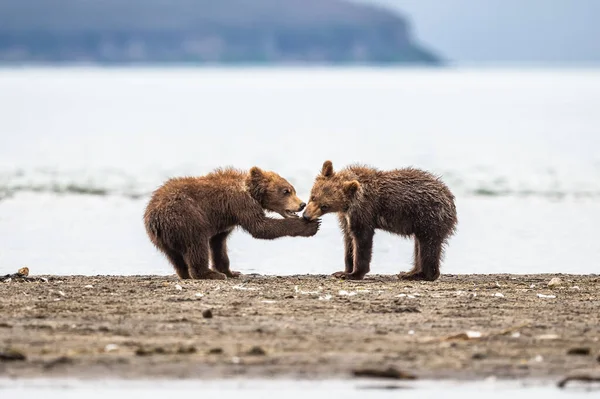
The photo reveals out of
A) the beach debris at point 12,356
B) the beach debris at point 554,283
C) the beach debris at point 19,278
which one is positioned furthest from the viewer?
the beach debris at point 19,278

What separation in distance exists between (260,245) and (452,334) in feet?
24.2

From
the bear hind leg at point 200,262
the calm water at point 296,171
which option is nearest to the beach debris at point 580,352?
the bear hind leg at point 200,262

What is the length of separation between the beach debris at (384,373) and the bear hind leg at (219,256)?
4.74m

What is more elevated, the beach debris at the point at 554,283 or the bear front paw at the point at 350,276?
the bear front paw at the point at 350,276

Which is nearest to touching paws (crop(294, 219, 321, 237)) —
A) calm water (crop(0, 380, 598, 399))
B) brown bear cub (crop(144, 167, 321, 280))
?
brown bear cub (crop(144, 167, 321, 280))

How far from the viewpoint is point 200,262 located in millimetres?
11969

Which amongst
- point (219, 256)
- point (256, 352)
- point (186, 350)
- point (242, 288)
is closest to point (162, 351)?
point (186, 350)

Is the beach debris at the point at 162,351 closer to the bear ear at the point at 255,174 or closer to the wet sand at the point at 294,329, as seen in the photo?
the wet sand at the point at 294,329

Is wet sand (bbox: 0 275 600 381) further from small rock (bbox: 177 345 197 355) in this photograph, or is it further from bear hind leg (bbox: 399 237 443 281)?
bear hind leg (bbox: 399 237 443 281)

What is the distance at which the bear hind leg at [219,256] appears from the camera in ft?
Result: 41.0

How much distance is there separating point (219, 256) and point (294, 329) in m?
3.65

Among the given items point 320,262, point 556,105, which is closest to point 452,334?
point 320,262

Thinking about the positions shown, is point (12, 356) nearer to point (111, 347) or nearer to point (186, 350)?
point (111, 347)

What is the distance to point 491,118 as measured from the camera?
61.8 m
